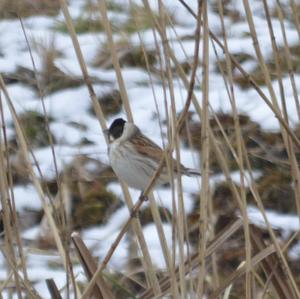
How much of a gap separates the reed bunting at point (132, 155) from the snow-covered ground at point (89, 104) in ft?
2.17

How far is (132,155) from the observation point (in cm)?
353

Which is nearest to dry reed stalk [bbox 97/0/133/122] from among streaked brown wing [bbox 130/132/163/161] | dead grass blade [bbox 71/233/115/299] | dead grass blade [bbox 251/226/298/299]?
dead grass blade [bbox 71/233/115/299]

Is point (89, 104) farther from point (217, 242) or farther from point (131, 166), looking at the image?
point (217, 242)

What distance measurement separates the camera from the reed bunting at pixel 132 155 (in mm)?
3373

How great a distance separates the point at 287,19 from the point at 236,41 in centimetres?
40

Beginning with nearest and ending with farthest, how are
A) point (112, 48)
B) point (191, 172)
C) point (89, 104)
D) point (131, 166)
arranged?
point (112, 48), point (191, 172), point (131, 166), point (89, 104)

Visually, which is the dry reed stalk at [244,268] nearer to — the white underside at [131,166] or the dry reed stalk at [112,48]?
the dry reed stalk at [112,48]

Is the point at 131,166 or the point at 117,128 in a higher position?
the point at 117,128

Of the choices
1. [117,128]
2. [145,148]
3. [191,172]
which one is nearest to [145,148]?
[145,148]

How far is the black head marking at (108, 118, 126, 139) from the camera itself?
3.46 meters

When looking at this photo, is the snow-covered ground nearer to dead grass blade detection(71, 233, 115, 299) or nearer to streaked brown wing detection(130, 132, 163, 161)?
streaked brown wing detection(130, 132, 163, 161)

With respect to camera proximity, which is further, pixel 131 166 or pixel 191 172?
pixel 131 166

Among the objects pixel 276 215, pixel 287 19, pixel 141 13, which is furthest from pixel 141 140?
pixel 287 19

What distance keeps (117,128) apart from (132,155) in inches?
4.6
